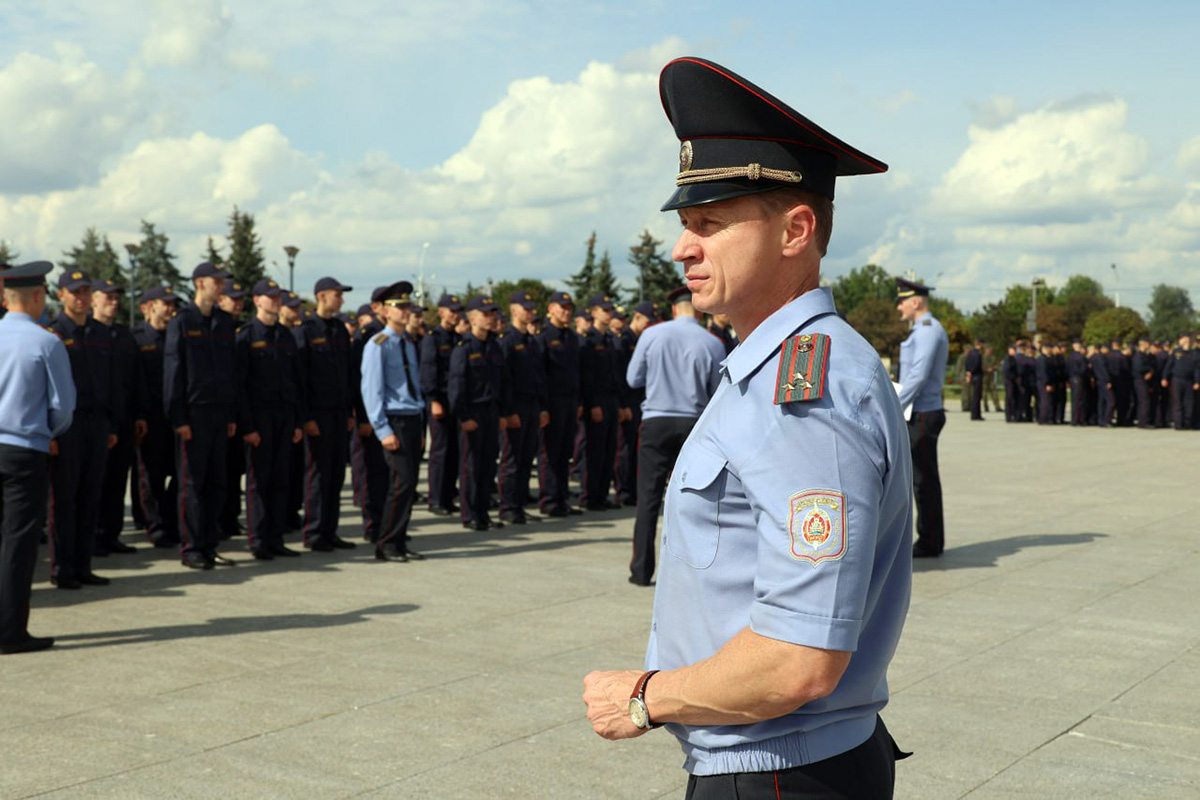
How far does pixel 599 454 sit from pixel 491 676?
789cm

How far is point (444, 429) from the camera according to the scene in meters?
13.2

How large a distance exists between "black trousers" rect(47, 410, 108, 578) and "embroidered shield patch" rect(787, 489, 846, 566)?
26.1 feet

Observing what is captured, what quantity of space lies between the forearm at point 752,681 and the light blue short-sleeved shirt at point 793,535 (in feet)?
0.08

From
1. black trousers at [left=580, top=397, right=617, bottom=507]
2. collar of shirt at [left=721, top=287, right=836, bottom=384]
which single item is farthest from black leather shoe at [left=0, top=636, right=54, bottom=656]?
black trousers at [left=580, top=397, right=617, bottom=507]

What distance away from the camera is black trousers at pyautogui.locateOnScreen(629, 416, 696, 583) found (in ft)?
27.7

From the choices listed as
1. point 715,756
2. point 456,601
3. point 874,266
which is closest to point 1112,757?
point 715,756

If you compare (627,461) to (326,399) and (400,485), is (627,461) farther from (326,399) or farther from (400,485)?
(400,485)

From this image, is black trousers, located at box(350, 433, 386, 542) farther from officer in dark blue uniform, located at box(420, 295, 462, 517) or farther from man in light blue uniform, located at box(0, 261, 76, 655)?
man in light blue uniform, located at box(0, 261, 76, 655)

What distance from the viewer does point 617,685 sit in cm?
197

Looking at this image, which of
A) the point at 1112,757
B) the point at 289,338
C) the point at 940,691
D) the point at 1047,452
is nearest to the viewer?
the point at 1112,757

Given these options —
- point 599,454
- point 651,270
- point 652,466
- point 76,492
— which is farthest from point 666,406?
point 651,270

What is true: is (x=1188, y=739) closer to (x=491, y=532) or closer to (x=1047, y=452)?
(x=491, y=532)

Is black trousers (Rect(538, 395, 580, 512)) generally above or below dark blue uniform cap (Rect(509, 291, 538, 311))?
below

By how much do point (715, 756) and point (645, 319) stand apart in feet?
45.0
